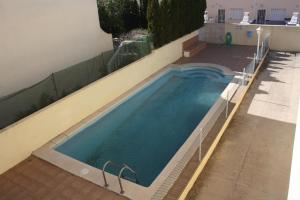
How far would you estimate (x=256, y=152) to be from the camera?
800cm

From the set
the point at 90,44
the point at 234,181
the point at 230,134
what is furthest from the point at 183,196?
the point at 90,44

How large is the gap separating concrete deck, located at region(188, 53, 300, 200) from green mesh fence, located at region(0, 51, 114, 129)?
561 cm

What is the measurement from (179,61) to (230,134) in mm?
8123

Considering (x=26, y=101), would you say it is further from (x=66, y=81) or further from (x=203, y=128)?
(x=203, y=128)

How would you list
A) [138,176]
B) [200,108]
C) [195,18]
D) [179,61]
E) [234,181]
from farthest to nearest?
[195,18]
[179,61]
[200,108]
[138,176]
[234,181]

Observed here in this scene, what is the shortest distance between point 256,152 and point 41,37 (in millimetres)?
8488

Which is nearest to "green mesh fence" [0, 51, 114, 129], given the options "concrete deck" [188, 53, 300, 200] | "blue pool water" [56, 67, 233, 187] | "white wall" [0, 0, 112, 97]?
"white wall" [0, 0, 112, 97]

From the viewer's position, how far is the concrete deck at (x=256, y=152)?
21.9ft

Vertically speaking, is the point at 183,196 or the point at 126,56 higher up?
the point at 126,56

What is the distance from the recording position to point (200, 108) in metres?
11.9

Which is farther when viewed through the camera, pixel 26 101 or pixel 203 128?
pixel 203 128

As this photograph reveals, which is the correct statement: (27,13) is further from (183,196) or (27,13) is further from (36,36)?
(183,196)

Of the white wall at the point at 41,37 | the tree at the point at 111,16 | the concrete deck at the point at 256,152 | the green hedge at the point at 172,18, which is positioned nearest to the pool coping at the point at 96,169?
the concrete deck at the point at 256,152

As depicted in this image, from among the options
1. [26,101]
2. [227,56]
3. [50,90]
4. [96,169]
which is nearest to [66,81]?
[50,90]
